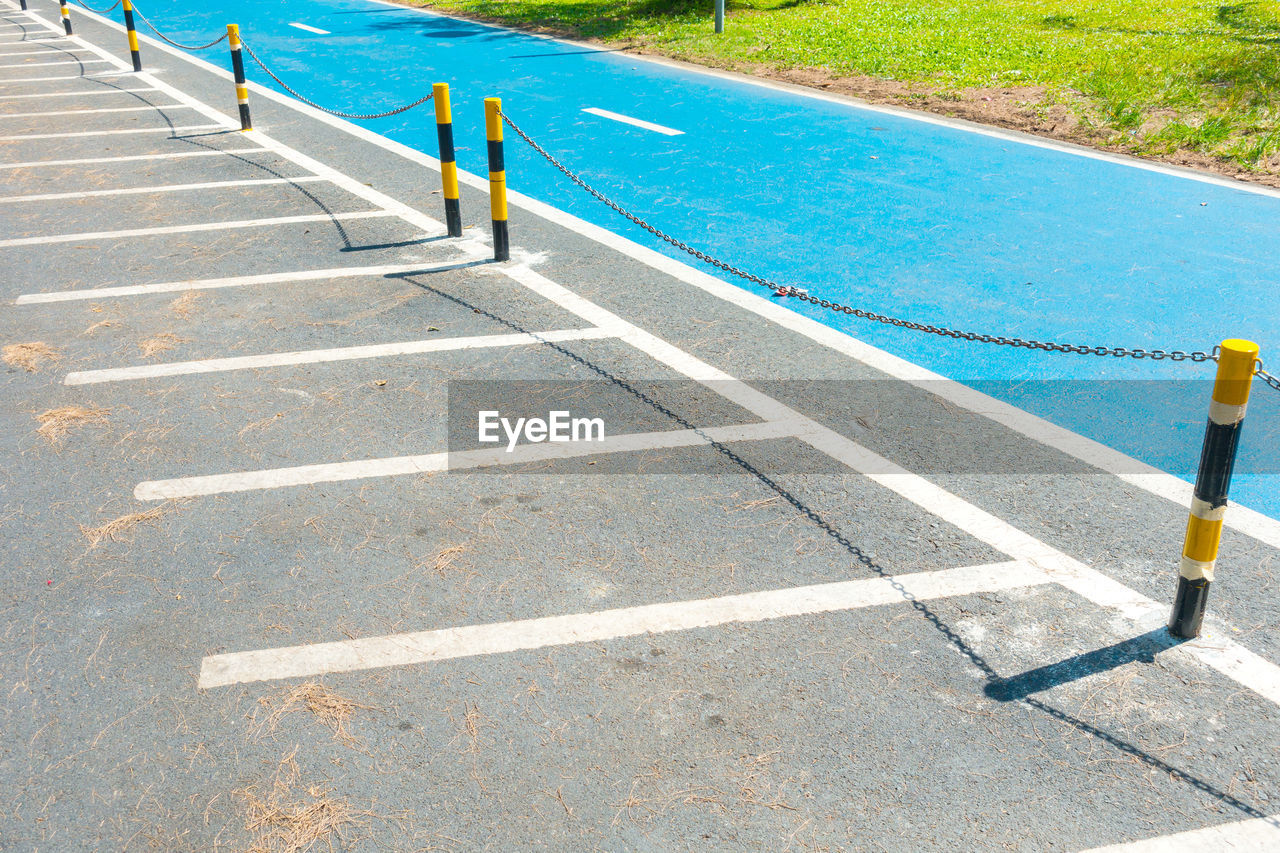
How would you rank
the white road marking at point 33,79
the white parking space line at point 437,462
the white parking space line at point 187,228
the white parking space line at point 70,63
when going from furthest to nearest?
the white parking space line at point 70,63 < the white road marking at point 33,79 < the white parking space line at point 187,228 < the white parking space line at point 437,462

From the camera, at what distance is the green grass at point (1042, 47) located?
12.1m

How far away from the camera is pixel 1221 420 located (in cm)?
365

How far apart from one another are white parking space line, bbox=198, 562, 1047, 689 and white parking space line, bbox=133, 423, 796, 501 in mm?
1349

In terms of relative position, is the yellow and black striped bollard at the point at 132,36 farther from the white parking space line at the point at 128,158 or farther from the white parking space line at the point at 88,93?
the white parking space line at the point at 128,158

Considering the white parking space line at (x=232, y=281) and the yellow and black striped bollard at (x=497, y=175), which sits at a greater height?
the yellow and black striped bollard at (x=497, y=175)

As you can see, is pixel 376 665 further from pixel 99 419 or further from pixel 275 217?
pixel 275 217

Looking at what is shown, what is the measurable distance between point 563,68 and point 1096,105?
26.7ft

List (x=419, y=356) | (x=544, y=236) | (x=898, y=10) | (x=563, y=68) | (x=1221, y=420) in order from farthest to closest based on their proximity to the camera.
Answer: (x=898, y=10) → (x=563, y=68) → (x=544, y=236) → (x=419, y=356) → (x=1221, y=420)

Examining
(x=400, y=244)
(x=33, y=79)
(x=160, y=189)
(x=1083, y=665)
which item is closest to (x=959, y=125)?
(x=400, y=244)

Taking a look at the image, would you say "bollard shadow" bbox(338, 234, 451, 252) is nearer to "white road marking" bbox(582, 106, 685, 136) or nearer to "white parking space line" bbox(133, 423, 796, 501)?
"white parking space line" bbox(133, 423, 796, 501)

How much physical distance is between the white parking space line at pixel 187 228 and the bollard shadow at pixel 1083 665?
24.5 feet

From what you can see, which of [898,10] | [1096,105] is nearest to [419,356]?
[1096,105]

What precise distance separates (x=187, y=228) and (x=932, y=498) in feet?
24.0

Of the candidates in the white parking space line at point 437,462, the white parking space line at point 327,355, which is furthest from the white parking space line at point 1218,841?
the white parking space line at point 327,355
